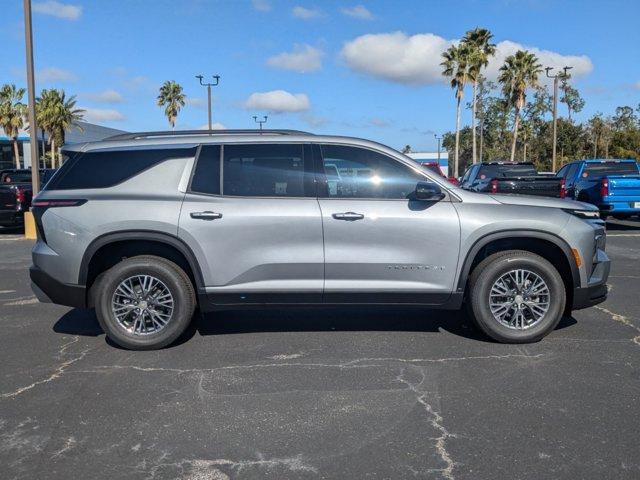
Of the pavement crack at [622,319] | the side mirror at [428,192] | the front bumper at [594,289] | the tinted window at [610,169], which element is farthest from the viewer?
the tinted window at [610,169]

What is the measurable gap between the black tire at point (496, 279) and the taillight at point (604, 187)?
402 inches

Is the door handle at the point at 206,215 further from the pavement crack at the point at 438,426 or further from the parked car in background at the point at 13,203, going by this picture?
the parked car in background at the point at 13,203

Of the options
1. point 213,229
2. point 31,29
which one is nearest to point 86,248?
point 213,229

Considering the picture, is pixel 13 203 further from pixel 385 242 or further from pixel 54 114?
pixel 54 114

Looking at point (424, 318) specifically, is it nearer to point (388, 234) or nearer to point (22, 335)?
point (388, 234)

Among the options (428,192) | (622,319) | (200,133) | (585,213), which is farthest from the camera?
(622,319)

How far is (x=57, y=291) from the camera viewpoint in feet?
17.6

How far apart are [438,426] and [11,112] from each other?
184ft

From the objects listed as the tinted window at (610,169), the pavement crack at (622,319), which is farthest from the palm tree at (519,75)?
the pavement crack at (622,319)

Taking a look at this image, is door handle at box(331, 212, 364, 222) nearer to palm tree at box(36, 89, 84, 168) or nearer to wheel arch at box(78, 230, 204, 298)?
wheel arch at box(78, 230, 204, 298)

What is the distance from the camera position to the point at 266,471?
128 inches

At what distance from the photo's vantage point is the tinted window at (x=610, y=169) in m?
16.7

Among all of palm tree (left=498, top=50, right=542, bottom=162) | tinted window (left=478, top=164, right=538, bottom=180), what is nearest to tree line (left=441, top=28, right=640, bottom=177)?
palm tree (left=498, top=50, right=542, bottom=162)

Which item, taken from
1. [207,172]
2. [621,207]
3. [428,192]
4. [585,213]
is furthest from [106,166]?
[621,207]
